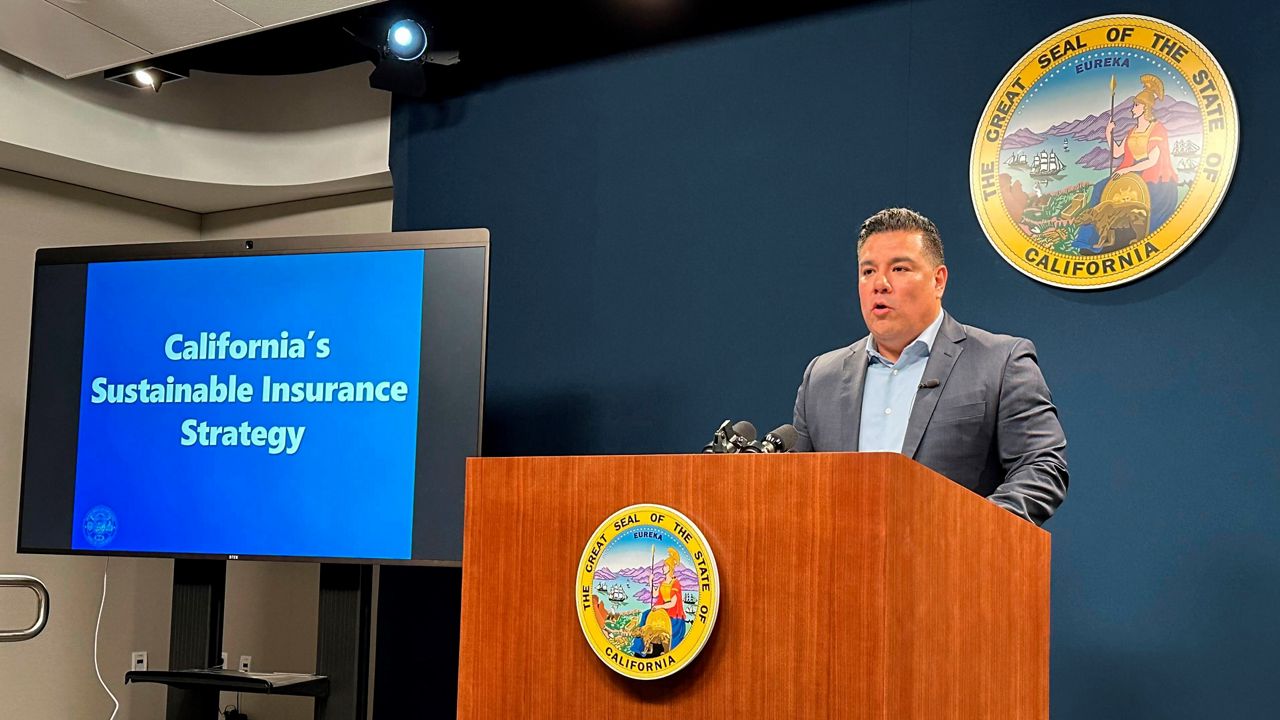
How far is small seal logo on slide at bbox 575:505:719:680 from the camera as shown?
1.49 m

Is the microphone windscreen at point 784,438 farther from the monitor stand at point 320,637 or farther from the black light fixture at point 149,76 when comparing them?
the black light fixture at point 149,76

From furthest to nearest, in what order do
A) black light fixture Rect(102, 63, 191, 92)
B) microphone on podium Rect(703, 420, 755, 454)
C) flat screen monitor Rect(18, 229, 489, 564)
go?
black light fixture Rect(102, 63, 191, 92) < flat screen monitor Rect(18, 229, 489, 564) < microphone on podium Rect(703, 420, 755, 454)

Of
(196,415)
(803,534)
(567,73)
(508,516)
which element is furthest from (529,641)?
(567,73)

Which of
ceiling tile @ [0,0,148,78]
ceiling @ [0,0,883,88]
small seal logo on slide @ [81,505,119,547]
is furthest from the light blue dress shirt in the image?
ceiling tile @ [0,0,148,78]

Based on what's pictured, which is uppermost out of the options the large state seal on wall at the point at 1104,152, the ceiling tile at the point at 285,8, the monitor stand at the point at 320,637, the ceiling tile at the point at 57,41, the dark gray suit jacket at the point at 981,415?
the ceiling tile at the point at 285,8

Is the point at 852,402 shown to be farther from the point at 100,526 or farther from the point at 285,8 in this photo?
the point at 100,526

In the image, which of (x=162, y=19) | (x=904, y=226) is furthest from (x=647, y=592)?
(x=162, y=19)

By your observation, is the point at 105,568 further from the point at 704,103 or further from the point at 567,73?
the point at 704,103

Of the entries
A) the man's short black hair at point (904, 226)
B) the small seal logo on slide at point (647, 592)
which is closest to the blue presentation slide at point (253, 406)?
the man's short black hair at point (904, 226)

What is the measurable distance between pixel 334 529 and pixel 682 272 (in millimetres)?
1334

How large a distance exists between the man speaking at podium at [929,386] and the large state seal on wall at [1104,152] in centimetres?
89

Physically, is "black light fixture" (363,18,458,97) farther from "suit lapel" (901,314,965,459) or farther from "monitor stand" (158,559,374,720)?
"suit lapel" (901,314,965,459)

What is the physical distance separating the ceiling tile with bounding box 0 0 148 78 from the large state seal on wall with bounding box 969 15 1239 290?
276cm

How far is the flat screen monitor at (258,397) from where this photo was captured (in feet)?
11.4
